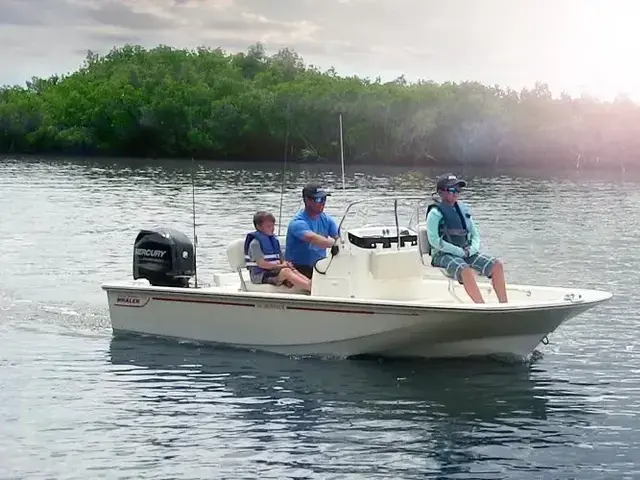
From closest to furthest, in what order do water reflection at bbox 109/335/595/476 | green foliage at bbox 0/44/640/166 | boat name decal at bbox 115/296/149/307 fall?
water reflection at bbox 109/335/595/476 → boat name decal at bbox 115/296/149/307 → green foliage at bbox 0/44/640/166

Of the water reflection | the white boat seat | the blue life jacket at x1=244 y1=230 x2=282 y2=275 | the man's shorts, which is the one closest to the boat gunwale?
the white boat seat

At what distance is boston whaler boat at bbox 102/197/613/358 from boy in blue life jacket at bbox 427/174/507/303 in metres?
0.27

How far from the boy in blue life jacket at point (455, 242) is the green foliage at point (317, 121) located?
175 ft

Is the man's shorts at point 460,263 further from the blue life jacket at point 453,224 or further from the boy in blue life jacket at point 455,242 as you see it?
the blue life jacket at point 453,224

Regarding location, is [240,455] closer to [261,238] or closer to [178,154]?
[261,238]

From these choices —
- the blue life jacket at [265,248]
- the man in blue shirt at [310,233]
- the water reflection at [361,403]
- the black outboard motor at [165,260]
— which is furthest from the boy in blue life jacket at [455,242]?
the black outboard motor at [165,260]

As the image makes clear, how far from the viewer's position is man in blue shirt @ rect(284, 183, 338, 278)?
41.7ft

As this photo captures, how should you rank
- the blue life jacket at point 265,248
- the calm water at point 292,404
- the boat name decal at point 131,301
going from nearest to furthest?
the calm water at point 292,404
the blue life jacket at point 265,248
the boat name decal at point 131,301

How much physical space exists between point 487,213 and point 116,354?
2112cm

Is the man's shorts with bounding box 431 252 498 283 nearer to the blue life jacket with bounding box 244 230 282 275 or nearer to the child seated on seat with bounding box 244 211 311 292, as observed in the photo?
the child seated on seat with bounding box 244 211 311 292

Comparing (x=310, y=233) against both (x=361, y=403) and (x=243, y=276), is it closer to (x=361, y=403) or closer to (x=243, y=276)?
(x=243, y=276)

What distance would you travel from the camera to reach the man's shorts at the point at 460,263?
40.5 feet

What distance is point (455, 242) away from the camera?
41.5 ft

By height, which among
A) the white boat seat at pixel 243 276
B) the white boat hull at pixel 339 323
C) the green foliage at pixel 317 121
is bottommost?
the white boat hull at pixel 339 323
